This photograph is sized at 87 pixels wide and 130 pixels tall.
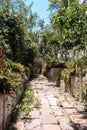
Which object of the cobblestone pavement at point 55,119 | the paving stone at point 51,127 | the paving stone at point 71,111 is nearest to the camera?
the paving stone at point 51,127

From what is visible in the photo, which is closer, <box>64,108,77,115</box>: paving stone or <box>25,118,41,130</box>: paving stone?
<box>25,118,41,130</box>: paving stone

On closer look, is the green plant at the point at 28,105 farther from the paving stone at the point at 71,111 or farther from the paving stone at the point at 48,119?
the paving stone at the point at 71,111

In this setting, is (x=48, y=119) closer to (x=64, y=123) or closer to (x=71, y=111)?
(x=64, y=123)

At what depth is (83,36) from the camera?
904 cm

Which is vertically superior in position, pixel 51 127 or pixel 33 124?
pixel 33 124

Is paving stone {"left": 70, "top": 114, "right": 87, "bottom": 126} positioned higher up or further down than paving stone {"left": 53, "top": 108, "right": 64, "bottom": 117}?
further down

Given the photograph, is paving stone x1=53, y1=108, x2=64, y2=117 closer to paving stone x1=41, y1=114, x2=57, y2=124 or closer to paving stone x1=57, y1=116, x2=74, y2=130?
paving stone x1=41, y1=114, x2=57, y2=124

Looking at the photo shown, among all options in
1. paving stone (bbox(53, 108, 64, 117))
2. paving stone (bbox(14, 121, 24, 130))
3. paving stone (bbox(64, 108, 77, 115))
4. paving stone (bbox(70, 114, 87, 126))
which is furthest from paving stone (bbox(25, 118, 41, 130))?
paving stone (bbox(64, 108, 77, 115))

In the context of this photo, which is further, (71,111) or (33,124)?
(71,111)

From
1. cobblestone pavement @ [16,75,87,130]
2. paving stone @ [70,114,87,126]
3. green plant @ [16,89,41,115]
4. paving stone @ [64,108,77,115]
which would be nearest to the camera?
cobblestone pavement @ [16,75,87,130]

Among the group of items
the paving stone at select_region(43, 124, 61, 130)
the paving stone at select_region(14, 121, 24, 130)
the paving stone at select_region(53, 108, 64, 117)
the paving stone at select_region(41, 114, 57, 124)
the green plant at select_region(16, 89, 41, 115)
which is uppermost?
the green plant at select_region(16, 89, 41, 115)

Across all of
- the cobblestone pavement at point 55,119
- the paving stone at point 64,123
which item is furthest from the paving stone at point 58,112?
the paving stone at point 64,123

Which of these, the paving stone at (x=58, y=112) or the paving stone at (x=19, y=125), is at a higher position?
the paving stone at (x=58, y=112)

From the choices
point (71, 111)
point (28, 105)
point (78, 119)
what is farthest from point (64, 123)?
point (28, 105)
